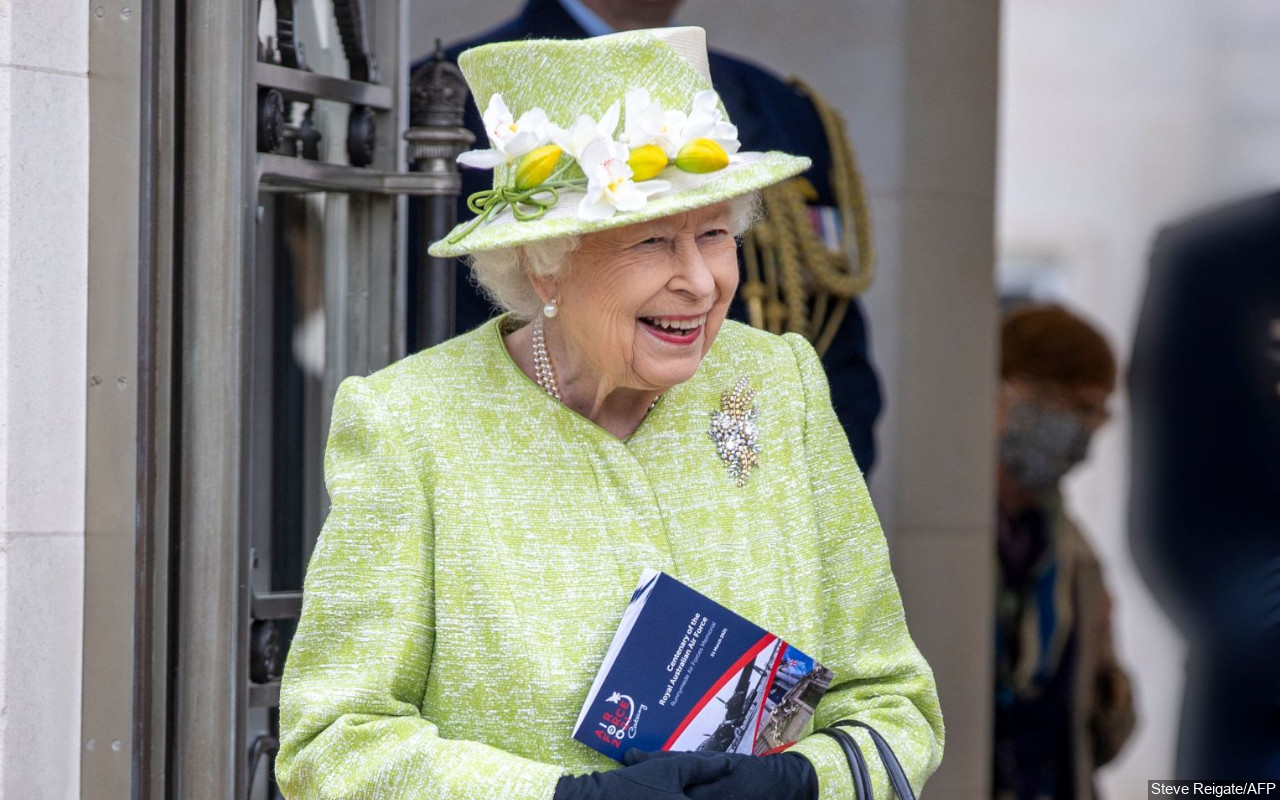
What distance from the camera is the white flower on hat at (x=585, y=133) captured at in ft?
6.49

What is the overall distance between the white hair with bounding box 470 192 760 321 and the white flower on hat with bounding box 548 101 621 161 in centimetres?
10

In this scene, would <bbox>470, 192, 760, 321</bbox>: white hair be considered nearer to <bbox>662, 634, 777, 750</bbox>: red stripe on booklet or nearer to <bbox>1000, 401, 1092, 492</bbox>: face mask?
<bbox>662, 634, 777, 750</bbox>: red stripe on booklet

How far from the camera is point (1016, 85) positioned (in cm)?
902

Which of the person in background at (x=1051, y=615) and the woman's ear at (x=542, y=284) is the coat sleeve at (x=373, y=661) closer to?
the woman's ear at (x=542, y=284)

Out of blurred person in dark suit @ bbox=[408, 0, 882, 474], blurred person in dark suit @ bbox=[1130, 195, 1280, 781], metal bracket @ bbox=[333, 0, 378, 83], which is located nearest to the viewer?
metal bracket @ bbox=[333, 0, 378, 83]

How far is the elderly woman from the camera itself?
195 cm

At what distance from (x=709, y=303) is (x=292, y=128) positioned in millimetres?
1233

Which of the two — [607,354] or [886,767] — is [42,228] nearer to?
[607,354]

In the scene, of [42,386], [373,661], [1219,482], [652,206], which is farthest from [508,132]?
[1219,482]

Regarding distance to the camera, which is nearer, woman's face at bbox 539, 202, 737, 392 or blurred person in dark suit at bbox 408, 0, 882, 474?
woman's face at bbox 539, 202, 737, 392

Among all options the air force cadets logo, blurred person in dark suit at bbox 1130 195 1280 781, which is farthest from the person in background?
the air force cadets logo

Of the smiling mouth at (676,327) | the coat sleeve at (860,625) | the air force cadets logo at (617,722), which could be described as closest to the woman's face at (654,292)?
the smiling mouth at (676,327)

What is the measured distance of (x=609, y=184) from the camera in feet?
6.37

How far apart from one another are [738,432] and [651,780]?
1.59 ft
